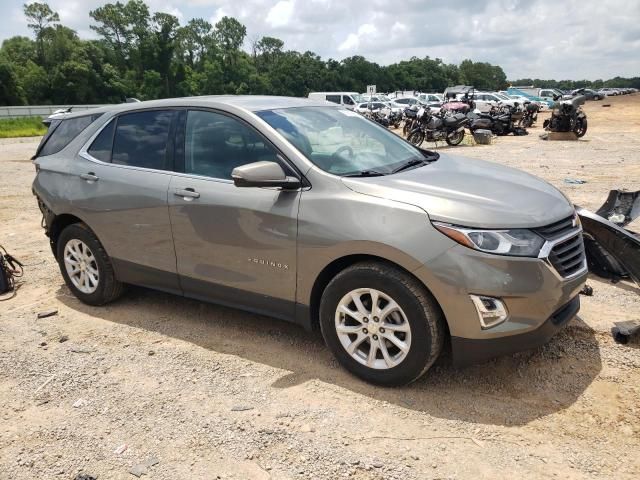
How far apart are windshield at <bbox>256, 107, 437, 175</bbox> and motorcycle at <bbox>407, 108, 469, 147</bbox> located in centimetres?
1468

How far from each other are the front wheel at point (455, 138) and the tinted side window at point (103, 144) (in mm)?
15772

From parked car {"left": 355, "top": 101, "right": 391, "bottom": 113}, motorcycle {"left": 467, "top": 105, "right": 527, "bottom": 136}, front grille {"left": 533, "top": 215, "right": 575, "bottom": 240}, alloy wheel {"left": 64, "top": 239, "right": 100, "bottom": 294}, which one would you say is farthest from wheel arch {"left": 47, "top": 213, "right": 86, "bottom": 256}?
parked car {"left": 355, "top": 101, "right": 391, "bottom": 113}

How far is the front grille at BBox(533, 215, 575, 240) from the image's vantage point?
3023 mm

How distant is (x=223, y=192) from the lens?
12.2 feet

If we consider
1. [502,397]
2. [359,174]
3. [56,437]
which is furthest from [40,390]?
[502,397]

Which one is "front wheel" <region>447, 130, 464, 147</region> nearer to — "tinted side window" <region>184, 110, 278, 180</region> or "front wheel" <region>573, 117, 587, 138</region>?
"front wheel" <region>573, 117, 587, 138</region>

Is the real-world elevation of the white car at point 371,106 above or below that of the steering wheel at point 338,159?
below

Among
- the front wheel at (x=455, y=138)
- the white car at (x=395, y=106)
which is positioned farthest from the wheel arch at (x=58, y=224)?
the white car at (x=395, y=106)

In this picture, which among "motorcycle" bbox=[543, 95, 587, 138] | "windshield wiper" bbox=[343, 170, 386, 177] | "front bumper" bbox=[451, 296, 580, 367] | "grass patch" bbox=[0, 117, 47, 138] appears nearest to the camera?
"front bumper" bbox=[451, 296, 580, 367]

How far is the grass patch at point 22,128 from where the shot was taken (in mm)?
34406

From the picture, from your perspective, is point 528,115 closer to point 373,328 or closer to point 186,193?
point 186,193

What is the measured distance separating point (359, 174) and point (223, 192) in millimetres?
957

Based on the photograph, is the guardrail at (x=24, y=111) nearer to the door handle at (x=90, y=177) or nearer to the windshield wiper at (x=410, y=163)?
the door handle at (x=90, y=177)

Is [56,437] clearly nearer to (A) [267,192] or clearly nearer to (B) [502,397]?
(A) [267,192]
